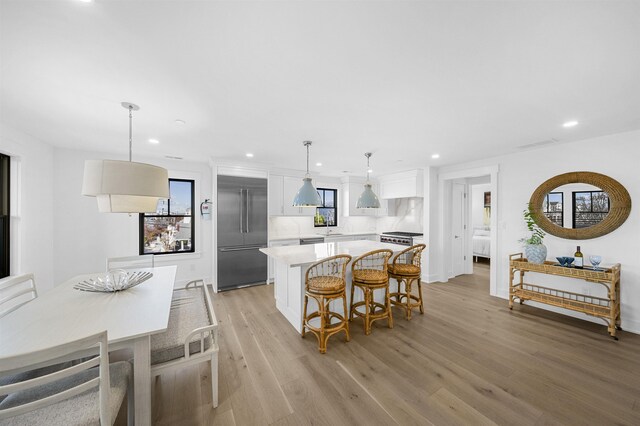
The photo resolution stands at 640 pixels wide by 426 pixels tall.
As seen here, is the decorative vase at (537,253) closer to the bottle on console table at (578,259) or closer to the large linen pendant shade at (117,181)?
the bottle on console table at (578,259)

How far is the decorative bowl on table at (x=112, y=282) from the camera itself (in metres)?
2.06

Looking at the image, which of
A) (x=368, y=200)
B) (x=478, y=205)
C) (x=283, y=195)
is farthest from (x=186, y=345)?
(x=478, y=205)

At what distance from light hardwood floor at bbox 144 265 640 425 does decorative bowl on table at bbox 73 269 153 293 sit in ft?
3.00

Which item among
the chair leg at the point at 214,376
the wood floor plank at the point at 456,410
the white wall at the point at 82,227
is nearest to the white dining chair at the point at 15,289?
the white wall at the point at 82,227

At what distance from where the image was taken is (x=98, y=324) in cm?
147

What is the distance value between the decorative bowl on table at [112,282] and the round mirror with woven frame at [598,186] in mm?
5245

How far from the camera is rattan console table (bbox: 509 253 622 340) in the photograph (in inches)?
109

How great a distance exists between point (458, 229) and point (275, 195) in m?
4.17

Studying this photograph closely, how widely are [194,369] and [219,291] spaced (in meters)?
2.28

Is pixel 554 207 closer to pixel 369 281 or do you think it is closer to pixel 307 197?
pixel 369 281

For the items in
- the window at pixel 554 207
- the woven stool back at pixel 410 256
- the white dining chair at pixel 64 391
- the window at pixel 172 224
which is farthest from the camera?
the window at pixel 172 224

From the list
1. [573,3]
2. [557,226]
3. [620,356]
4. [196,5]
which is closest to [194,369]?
[196,5]

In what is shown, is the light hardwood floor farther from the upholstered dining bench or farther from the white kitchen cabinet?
the white kitchen cabinet

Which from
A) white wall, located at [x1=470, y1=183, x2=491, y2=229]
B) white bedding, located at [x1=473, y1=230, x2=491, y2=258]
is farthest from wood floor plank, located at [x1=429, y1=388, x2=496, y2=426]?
white wall, located at [x1=470, y1=183, x2=491, y2=229]
